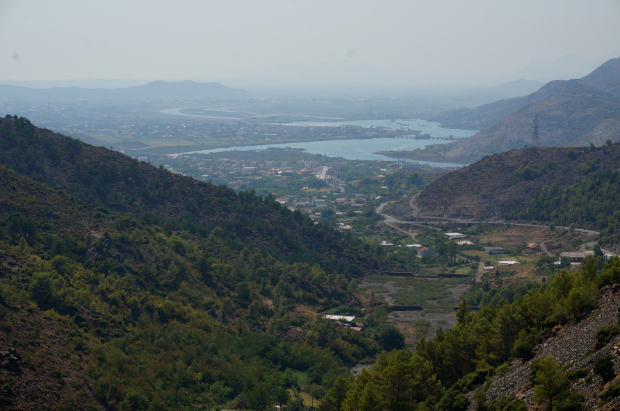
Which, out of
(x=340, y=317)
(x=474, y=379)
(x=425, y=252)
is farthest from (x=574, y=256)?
(x=474, y=379)

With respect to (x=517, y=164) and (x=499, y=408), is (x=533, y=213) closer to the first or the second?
(x=517, y=164)

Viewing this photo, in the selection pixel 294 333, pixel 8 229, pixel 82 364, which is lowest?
pixel 294 333

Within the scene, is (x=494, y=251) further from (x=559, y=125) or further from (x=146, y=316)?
(x=559, y=125)

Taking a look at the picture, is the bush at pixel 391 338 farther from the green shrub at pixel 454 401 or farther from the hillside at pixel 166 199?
the green shrub at pixel 454 401

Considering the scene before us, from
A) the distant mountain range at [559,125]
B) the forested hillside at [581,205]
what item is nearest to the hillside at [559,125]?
the distant mountain range at [559,125]

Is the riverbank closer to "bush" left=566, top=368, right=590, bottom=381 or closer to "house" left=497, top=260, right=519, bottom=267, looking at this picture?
"house" left=497, top=260, right=519, bottom=267

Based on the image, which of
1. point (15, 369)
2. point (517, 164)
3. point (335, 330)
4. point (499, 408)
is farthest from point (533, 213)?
point (15, 369)
